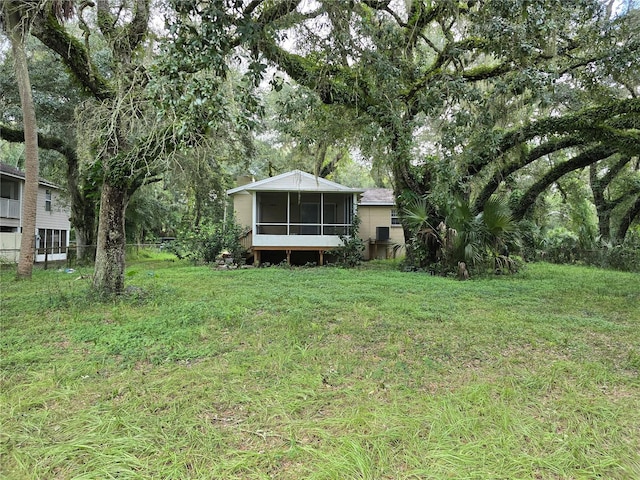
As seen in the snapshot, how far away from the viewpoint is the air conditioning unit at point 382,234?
52.9 feet

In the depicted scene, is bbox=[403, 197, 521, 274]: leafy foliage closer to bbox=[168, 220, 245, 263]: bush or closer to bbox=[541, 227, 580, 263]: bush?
bbox=[541, 227, 580, 263]: bush

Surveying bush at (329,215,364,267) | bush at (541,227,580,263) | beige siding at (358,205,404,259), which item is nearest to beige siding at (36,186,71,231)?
bush at (329,215,364,267)

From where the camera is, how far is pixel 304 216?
48.3ft

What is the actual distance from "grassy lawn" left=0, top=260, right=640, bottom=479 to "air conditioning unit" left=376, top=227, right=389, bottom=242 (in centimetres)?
1026

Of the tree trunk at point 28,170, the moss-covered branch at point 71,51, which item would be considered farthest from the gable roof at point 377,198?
the tree trunk at point 28,170

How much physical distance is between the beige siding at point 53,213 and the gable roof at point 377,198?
14.2 metres

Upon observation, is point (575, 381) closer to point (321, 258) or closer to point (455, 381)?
point (455, 381)

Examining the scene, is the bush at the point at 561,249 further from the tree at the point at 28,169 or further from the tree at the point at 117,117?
the tree at the point at 28,169

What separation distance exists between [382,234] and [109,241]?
11776mm

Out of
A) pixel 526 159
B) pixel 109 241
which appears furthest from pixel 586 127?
pixel 109 241

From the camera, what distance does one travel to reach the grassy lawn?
2090 mm

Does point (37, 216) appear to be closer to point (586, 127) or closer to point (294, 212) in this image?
point (294, 212)

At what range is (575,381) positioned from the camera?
3.17 m

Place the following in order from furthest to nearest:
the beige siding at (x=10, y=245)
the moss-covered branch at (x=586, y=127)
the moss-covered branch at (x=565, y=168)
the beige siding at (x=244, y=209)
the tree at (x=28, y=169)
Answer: the beige siding at (x=244, y=209)
the beige siding at (x=10, y=245)
the moss-covered branch at (x=565, y=168)
the tree at (x=28, y=169)
the moss-covered branch at (x=586, y=127)
